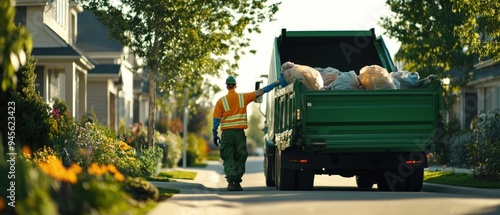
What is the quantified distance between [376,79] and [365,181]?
4518 millimetres

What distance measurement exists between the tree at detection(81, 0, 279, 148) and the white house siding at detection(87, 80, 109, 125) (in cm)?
2192

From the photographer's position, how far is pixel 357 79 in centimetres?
1973

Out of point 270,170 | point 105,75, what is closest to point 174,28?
point 270,170

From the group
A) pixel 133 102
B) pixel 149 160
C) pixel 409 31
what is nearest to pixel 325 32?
pixel 149 160

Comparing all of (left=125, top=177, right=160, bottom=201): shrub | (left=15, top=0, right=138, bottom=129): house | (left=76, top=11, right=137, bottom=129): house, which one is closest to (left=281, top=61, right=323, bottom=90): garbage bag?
(left=125, top=177, right=160, bottom=201): shrub

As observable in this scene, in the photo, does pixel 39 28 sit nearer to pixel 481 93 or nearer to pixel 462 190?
pixel 481 93

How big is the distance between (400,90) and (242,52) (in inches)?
545

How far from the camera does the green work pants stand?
20375 mm

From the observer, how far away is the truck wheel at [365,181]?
76.4ft

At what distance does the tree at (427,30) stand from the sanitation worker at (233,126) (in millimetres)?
18616

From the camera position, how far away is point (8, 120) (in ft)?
71.6

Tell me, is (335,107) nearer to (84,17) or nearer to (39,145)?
(39,145)

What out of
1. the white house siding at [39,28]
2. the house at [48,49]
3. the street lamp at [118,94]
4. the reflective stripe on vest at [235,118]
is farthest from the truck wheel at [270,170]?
the street lamp at [118,94]

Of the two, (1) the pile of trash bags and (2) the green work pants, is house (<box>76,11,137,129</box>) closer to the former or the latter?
(2) the green work pants
